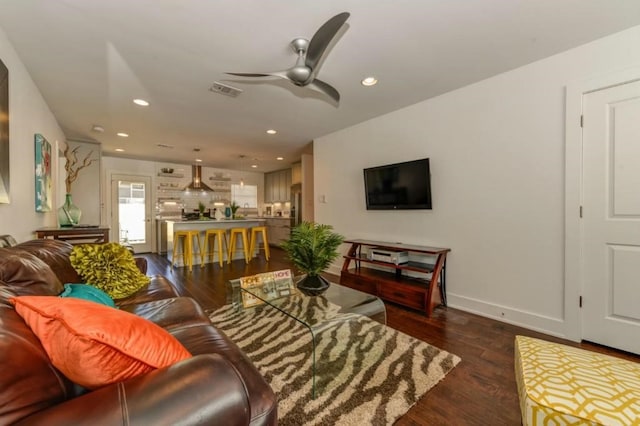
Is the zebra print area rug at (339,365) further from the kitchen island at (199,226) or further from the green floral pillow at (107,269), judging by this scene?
the kitchen island at (199,226)

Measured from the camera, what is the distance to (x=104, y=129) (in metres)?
4.30

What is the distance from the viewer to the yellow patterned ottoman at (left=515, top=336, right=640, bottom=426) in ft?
2.89

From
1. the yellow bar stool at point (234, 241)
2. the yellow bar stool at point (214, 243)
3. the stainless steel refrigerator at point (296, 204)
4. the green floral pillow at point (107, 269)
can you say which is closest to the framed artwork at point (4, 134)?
the green floral pillow at point (107, 269)

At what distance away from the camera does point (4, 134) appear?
1.98m

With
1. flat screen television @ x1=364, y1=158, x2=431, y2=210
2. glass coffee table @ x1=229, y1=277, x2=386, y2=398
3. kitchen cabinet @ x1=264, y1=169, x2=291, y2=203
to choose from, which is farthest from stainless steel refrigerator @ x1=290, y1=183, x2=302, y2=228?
glass coffee table @ x1=229, y1=277, x2=386, y2=398

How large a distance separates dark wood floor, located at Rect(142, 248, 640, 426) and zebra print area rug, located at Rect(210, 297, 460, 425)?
0.27 ft

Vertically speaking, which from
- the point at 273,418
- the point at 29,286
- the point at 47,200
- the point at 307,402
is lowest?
the point at 307,402

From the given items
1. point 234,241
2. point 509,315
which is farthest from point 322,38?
point 234,241

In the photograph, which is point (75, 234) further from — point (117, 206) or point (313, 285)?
point (117, 206)

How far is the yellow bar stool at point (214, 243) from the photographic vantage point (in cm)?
529

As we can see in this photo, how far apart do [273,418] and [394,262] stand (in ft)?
8.30

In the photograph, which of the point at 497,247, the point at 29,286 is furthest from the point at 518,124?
the point at 29,286

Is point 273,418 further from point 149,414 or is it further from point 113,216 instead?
point 113,216

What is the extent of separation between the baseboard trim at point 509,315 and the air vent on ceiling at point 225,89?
3.25 m
